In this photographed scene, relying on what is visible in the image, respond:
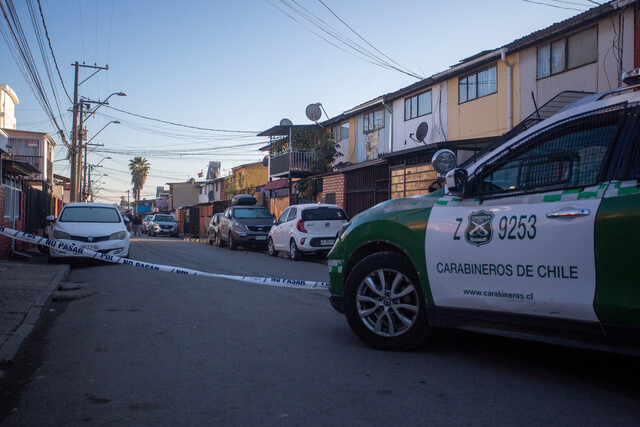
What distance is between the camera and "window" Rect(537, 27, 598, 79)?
13.9 meters

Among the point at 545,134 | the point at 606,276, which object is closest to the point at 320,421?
the point at 606,276

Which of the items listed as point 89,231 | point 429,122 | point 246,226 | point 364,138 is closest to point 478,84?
point 429,122

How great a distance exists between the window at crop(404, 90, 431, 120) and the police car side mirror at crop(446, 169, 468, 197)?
16.9m

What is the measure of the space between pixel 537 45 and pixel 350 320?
1356 centimetres

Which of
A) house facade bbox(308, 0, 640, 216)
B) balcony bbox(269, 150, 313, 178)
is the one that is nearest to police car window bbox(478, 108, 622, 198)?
house facade bbox(308, 0, 640, 216)

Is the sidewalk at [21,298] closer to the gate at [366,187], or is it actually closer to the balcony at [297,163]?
the gate at [366,187]

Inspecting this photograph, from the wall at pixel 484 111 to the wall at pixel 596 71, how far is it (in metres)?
0.46

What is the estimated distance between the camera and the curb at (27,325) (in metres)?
4.48

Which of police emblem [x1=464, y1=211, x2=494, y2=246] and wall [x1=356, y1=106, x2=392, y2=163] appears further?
wall [x1=356, y1=106, x2=392, y2=163]

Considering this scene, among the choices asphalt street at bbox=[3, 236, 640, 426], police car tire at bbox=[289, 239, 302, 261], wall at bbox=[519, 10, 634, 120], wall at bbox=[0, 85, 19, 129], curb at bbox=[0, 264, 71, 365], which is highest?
wall at bbox=[0, 85, 19, 129]

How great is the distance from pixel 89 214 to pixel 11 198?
12.5ft

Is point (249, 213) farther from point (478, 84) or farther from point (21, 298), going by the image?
point (21, 298)

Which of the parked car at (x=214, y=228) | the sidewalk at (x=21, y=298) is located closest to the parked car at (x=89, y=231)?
the sidewalk at (x=21, y=298)

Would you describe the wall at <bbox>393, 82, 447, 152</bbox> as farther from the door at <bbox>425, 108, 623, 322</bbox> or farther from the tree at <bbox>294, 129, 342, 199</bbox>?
the door at <bbox>425, 108, 623, 322</bbox>
